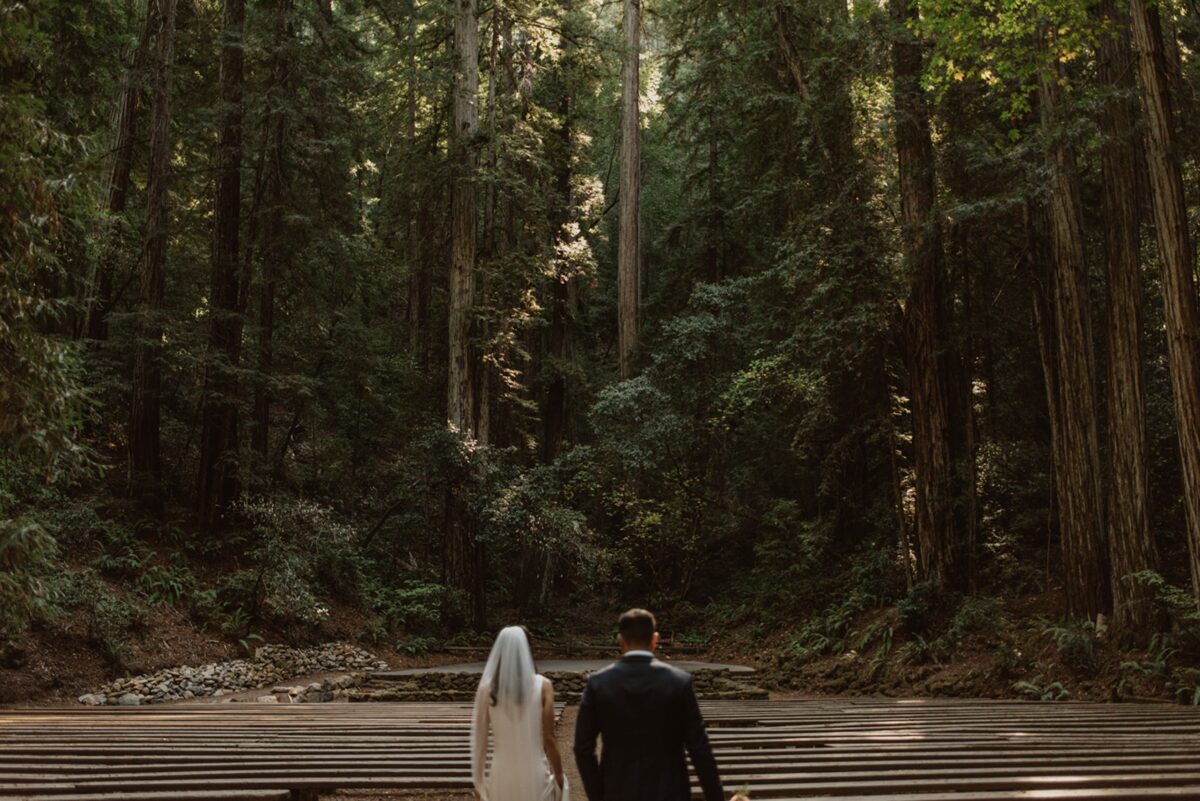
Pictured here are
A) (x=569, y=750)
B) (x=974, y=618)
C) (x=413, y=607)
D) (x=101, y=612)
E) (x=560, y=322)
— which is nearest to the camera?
(x=569, y=750)

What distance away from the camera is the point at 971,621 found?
15.2 metres

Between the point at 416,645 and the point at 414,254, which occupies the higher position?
the point at 414,254

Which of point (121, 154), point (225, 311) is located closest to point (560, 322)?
point (225, 311)

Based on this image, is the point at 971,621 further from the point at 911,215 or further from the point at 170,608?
the point at 170,608

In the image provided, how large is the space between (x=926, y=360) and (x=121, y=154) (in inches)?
694

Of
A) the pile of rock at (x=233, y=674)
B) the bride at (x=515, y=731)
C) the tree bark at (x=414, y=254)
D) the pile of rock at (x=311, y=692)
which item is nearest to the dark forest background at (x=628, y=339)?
the tree bark at (x=414, y=254)

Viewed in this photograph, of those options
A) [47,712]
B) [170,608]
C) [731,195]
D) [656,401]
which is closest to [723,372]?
[656,401]

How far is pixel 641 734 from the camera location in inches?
135

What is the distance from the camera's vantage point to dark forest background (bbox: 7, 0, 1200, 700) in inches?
484

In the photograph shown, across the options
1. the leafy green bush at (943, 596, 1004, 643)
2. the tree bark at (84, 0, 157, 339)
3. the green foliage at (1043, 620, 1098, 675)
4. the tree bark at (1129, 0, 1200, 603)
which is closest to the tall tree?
the tree bark at (84, 0, 157, 339)

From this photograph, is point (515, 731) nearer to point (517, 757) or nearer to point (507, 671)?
point (517, 757)

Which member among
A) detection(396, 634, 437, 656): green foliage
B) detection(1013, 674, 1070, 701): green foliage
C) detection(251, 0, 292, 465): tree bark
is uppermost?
detection(251, 0, 292, 465): tree bark

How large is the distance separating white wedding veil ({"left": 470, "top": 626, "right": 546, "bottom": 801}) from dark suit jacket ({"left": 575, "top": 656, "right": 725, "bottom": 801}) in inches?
25.6

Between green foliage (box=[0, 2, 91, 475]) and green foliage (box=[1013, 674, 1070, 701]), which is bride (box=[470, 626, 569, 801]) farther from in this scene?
green foliage (box=[1013, 674, 1070, 701])
